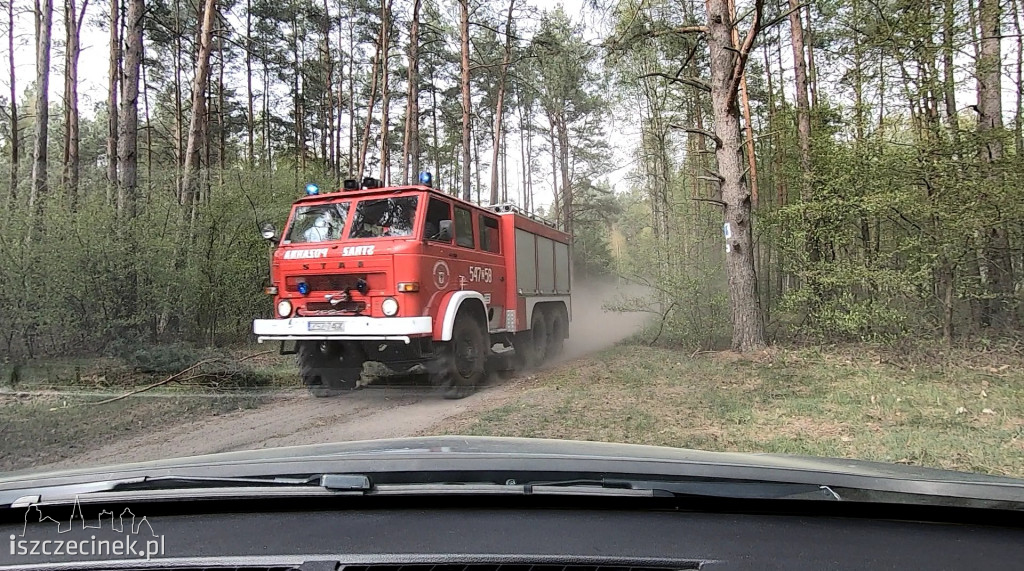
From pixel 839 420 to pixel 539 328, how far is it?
6190 millimetres

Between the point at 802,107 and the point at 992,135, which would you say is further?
the point at 802,107

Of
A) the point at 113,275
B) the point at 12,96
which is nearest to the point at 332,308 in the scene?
the point at 113,275

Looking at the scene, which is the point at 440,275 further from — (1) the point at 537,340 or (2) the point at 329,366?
(1) the point at 537,340

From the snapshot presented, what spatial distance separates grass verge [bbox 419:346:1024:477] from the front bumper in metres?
1.23

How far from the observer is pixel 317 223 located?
798 centimetres

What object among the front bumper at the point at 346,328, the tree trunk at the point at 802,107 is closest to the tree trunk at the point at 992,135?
the tree trunk at the point at 802,107

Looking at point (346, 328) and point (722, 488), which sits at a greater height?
point (346, 328)

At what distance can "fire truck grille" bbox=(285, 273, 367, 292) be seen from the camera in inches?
293

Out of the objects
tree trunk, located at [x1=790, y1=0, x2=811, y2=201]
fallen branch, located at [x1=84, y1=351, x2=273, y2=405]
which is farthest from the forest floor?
tree trunk, located at [x1=790, y1=0, x2=811, y2=201]

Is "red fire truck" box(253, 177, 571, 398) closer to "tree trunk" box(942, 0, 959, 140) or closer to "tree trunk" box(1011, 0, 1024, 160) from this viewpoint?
"tree trunk" box(942, 0, 959, 140)

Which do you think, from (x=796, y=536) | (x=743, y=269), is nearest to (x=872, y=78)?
(x=743, y=269)

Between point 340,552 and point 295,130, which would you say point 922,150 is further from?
point 295,130

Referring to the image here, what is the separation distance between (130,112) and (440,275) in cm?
698

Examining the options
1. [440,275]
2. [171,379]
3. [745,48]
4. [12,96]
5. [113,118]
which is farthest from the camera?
[12,96]
